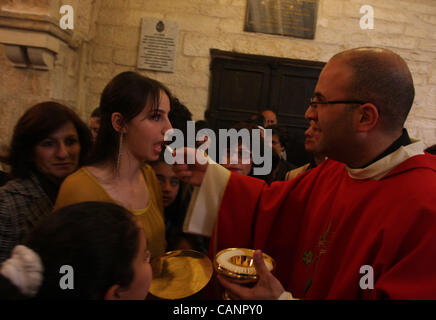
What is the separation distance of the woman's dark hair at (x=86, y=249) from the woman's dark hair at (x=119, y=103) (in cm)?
67

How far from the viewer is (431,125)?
4422mm

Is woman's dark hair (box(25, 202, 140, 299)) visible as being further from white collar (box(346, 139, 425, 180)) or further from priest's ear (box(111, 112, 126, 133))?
white collar (box(346, 139, 425, 180))

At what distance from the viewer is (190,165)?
1721mm

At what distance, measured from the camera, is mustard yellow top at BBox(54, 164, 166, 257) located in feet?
4.67

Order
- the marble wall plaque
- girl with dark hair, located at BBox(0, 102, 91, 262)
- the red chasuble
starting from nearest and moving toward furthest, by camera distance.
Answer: the red chasuble < girl with dark hair, located at BBox(0, 102, 91, 262) < the marble wall plaque

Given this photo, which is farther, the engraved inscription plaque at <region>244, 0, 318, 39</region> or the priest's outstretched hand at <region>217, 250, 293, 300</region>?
the engraved inscription plaque at <region>244, 0, 318, 39</region>

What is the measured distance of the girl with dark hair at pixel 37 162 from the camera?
5.09 feet

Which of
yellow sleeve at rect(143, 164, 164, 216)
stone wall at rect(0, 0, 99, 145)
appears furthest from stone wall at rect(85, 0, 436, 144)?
yellow sleeve at rect(143, 164, 164, 216)

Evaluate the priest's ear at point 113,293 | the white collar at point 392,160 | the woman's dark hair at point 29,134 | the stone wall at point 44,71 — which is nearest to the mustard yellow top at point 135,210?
the woman's dark hair at point 29,134

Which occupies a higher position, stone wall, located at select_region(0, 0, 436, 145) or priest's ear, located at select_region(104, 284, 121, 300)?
stone wall, located at select_region(0, 0, 436, 145)

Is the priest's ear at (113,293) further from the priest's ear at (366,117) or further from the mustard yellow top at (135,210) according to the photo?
the priest's ear at (366,117)
